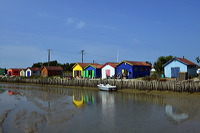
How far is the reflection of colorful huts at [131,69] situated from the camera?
43009 millimetres

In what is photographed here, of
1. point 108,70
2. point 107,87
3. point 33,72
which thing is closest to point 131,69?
point 108,70

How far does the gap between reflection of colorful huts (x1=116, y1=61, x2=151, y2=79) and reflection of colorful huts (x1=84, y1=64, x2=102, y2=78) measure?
19.0 feet

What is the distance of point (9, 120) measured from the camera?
16.9 m

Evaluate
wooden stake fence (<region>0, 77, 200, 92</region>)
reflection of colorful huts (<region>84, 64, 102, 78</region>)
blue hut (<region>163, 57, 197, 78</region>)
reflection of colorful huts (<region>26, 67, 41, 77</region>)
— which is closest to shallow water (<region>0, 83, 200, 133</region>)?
wooden stake fence (<region>0, 77, 200, 92</region>)

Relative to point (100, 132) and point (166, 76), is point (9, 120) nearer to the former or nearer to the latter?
point (100, 132)

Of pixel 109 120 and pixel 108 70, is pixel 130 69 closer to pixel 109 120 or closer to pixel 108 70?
pixel 108 70

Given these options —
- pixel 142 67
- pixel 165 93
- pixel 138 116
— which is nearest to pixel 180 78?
pixel 165 93

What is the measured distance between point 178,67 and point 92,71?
63.5 ft

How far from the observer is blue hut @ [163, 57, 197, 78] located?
123 ft

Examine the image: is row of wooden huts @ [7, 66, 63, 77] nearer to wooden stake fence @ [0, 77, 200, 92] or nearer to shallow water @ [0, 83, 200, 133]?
A: wooden stake fence @ [0, 77, 200, 92]

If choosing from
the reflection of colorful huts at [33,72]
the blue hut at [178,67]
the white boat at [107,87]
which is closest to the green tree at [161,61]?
the blue hut at [178,67]

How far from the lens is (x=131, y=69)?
1690 inches

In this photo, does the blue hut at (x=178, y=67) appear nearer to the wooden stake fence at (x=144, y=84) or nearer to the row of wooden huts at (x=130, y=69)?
the row of wooden huts at (x=130, y=69)

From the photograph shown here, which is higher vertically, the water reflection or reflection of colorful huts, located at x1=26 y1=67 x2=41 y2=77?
reflection of colorful huts, located at x1=26 y1=67 x2=41 y2=77
